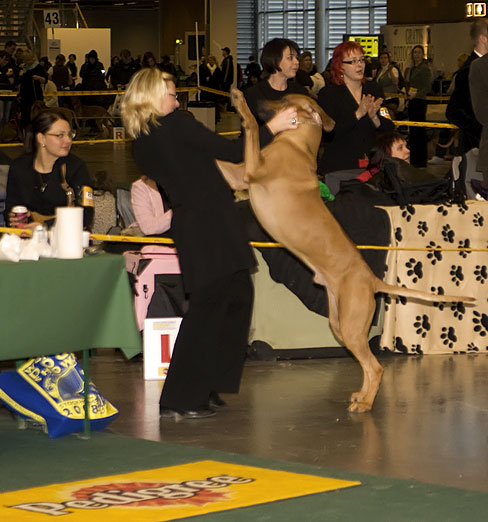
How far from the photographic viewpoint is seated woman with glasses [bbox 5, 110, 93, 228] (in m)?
5.50

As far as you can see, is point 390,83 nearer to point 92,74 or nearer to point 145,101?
point 92,74

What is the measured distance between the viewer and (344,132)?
22.2ft

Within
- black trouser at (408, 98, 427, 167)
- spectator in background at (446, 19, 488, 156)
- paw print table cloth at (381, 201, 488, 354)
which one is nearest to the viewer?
paw print table cloth at (381, 201, 488, 354)

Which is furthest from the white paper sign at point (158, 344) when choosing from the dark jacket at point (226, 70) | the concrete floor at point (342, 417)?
Answer: the dark jacket at point (226, 70)

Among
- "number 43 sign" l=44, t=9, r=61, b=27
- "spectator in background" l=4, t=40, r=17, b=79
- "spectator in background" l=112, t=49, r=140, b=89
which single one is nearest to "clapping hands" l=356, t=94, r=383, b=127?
"spectator in background" l=4, t=40, r=17, b=79

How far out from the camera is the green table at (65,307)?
13.6 feet

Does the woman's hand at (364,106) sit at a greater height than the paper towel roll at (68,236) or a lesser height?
greater

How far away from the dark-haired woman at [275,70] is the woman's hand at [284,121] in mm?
1454

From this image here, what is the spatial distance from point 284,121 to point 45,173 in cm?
130

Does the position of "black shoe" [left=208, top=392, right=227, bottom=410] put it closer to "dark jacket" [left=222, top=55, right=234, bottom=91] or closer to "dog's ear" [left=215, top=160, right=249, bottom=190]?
"dog's ear" [left=215, top=160, right=249, bottom=190]

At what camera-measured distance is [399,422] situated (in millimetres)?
4934

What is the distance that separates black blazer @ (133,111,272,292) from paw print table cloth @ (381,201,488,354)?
182 cm

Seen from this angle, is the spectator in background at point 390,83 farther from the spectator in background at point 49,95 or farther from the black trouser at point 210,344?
the black trouser at point 210,344

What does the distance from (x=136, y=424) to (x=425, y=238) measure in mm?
2330
